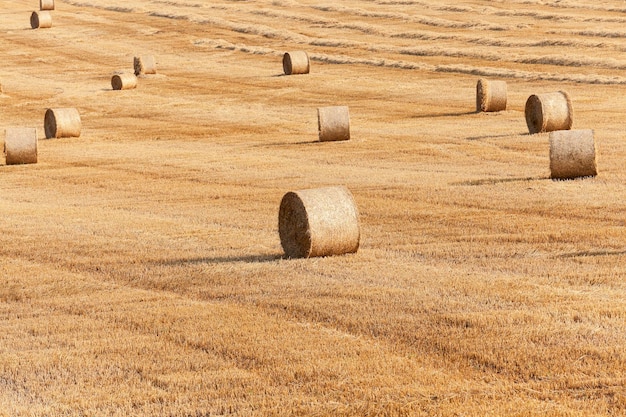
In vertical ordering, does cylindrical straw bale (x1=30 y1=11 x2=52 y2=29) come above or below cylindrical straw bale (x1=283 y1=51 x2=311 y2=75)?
above

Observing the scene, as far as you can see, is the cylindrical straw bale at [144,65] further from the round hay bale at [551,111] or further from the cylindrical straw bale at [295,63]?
the round hay bale at [551,111]

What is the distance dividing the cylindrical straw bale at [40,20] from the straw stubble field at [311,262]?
1979cm

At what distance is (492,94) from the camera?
112 ft

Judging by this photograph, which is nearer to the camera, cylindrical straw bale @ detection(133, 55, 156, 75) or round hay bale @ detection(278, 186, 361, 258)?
round hay bale @ detection(278, 186, 361, 258)

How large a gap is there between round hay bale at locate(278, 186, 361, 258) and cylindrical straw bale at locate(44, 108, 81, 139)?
1819 cm

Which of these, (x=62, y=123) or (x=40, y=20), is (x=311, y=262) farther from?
(x=40, y=20)

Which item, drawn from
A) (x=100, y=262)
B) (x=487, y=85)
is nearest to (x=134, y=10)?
(x=487, y=85)

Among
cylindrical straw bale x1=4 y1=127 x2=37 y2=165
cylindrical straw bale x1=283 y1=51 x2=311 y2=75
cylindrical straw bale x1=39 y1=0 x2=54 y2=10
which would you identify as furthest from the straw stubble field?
cylindrical straw bale x1=39 y1=0 x2=54 y2=10

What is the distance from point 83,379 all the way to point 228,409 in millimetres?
1661

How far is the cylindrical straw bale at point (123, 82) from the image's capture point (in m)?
43.6

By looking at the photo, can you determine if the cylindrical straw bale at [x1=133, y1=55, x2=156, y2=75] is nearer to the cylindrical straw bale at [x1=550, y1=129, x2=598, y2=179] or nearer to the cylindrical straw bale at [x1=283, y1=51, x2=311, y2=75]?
the cylindrical straw bale at [x1=283, y1=51, x2=311, y2=75]

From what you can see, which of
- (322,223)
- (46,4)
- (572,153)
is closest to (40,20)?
(46,4)

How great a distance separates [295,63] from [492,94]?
13.2 m

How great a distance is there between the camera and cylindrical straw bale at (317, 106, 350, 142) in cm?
2977
